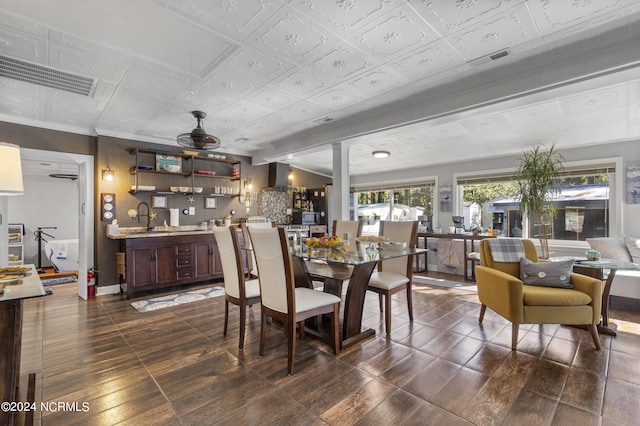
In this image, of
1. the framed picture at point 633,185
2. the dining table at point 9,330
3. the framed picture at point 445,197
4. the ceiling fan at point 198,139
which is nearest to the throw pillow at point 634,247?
the framed picture at point 633,185

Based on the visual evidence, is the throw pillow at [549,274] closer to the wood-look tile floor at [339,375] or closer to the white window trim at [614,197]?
the wood-look tile floor at [339,375]

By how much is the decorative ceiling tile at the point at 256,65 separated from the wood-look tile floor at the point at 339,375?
8.29 feet

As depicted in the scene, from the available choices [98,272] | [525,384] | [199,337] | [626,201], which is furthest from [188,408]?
[626,201]

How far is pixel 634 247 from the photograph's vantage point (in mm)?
4012

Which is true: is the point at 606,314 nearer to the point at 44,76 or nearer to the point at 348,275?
the point at 348,275

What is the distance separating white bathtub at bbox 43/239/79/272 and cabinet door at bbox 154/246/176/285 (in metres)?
3.85

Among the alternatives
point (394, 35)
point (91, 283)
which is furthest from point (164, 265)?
point (394, 35)

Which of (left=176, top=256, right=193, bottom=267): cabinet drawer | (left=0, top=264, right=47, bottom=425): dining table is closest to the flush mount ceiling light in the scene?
(left=176, top=256, right=193, bottom=267): cabinet drawer

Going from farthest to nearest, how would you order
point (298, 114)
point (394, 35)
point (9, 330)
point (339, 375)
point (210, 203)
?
1. point (210, 203)
2. point (298, 114)
3. point (394, 35)
4. point (339, 375)
5. point (9, 330)

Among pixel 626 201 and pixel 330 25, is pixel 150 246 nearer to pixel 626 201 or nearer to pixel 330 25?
pixel 330 25

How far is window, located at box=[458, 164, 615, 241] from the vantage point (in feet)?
15.9

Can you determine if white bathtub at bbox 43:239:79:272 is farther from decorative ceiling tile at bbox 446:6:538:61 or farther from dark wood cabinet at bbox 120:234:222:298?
decorative ceiling tile at bbox 446:6:538:61

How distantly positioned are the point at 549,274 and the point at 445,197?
3.62 metres

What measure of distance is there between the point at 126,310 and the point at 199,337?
60.6 inches
